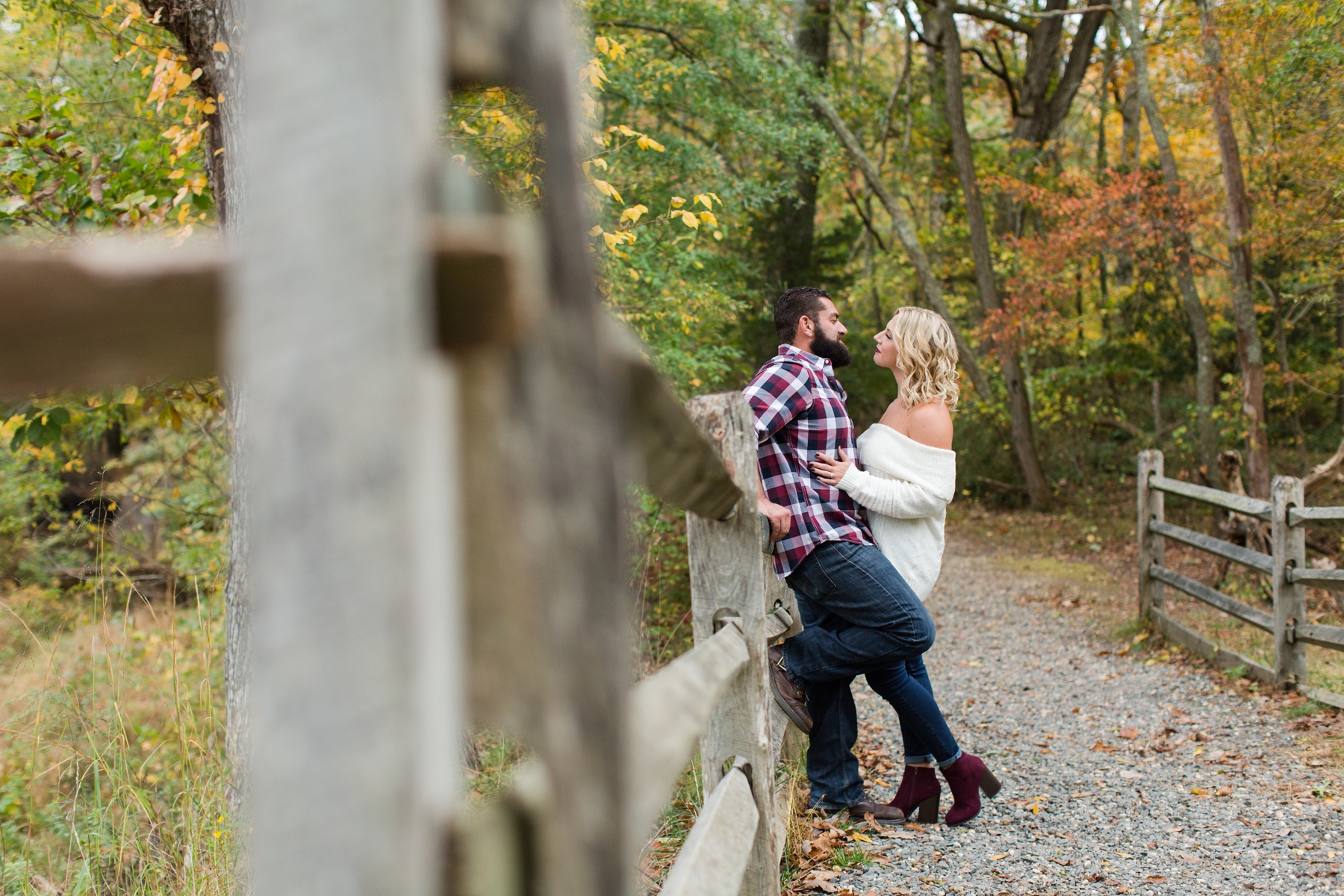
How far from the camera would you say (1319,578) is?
6051 mm

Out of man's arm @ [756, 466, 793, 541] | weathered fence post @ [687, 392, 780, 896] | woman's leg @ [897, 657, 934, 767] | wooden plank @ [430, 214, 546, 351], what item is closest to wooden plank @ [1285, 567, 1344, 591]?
woman's leg @ [897, 657, 934, 767]

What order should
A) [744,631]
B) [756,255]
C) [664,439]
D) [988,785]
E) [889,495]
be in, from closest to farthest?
[664,439]
[744,631]
[889,495]
[988,785]
[756,255]

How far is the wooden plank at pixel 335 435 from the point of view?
0.61 m

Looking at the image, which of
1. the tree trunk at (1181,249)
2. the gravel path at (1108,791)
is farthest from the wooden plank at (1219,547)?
the tree trunk at (1181,249)

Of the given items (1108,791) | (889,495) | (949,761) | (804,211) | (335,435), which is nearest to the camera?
(335,435)

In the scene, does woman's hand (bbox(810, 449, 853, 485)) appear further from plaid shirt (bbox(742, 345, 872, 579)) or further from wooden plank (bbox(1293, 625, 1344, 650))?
wooden plank (bbox(1293, 625, 1344, 650))

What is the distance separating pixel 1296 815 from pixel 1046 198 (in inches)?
415

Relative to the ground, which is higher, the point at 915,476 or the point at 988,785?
the point at 915,476

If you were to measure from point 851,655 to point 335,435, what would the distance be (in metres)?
3.30

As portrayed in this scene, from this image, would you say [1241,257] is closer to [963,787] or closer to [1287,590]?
[1287,590]

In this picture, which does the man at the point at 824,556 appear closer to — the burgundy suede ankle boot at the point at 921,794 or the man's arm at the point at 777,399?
the man's arm at the point at 777,399

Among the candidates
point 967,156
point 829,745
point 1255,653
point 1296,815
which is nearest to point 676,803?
point 829,745

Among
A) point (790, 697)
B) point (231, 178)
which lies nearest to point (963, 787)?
point (790, 697)

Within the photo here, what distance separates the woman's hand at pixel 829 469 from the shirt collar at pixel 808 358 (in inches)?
13.4
